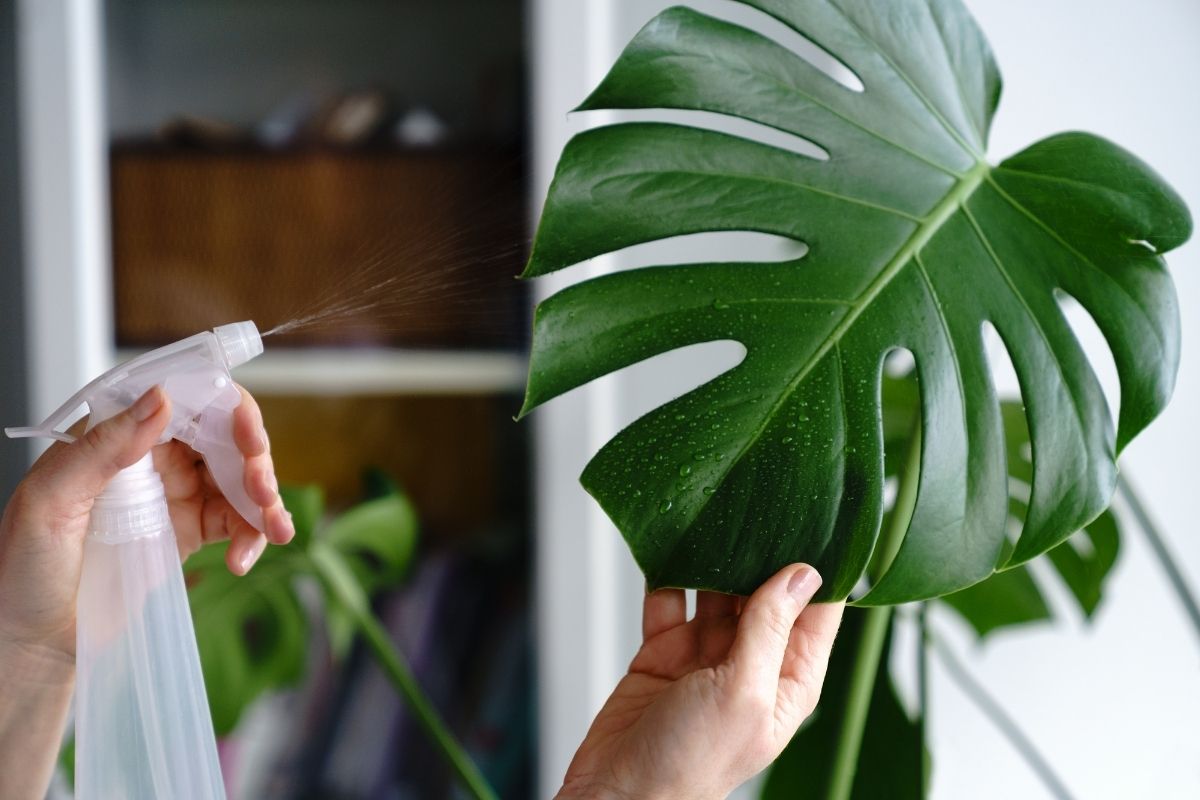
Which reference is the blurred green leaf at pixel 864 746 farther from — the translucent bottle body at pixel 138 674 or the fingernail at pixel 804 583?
the translucent bottle body at pixel 138 674

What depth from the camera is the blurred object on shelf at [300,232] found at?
1229 mm

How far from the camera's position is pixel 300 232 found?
1.23 metres

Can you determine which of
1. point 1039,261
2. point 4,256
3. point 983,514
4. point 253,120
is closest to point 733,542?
point 983,514

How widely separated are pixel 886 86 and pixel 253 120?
95cm

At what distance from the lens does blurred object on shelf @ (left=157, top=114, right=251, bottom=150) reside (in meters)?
1.25

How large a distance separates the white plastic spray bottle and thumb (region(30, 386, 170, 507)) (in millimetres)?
14

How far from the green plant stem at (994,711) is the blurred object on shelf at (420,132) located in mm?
847

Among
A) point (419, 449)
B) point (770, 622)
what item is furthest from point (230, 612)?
point (770, 622)

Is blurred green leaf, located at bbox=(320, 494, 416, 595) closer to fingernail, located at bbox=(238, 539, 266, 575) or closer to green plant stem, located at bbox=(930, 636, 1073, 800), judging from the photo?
fingernail, located at bbox=(238, 539, 266, 575)

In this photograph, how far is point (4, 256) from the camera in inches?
48.4

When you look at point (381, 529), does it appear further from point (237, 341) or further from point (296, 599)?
point (237, 341)

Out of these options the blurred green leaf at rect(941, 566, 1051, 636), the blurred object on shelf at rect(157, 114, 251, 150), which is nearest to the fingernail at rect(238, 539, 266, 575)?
the blurred green leaf at rect(941, 566, 1051, 636)

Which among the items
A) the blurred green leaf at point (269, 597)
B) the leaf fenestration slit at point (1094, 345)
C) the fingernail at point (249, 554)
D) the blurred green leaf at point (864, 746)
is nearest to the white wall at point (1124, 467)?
the leaf fenestration slit at point (1094, 345)

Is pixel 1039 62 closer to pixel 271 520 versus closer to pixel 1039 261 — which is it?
pixel 1039 261
